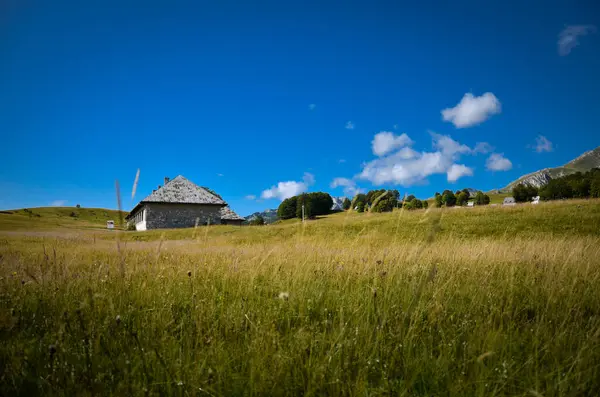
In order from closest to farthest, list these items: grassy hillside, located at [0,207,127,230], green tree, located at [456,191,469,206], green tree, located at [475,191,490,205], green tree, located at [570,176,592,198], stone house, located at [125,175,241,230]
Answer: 1. grassy hillside, located at [0,207,127,230]
2. stone house, located at [125,175,241,230]
3. green tree, located at [570,176,592,198]
4. green tree, located at [456,191,469,206]
5. green tree, located at [475,191,490,205]

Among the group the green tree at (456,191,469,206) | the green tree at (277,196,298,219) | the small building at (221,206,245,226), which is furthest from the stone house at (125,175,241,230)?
the green tree at (456,191,469,206)

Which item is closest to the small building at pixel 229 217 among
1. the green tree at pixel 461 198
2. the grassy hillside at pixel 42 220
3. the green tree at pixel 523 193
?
the grassy hillside at pixel 42 220

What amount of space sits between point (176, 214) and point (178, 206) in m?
1.35

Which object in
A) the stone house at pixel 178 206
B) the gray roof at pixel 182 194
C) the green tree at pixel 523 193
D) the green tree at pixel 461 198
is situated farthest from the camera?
the green tree at pixel 461 198

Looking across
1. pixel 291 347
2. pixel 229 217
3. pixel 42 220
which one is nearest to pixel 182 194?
pixel 229 217

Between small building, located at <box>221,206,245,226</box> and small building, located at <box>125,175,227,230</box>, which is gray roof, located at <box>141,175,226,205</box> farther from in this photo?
small building, located at <box>221,206,245,226</box>

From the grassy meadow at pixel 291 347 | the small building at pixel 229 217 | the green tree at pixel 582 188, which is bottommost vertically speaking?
the grassy meadow at pixel 291 347

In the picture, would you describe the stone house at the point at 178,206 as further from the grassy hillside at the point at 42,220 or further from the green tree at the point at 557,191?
the green tree at the point at 557,191

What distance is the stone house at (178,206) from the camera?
44.9 meters

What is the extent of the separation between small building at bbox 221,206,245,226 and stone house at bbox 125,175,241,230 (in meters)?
2.59

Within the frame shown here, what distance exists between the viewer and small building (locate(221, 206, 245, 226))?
54.0m

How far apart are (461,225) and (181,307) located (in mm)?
24742

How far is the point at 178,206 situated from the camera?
4709cm

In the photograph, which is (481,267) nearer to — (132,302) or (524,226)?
(132,302)
